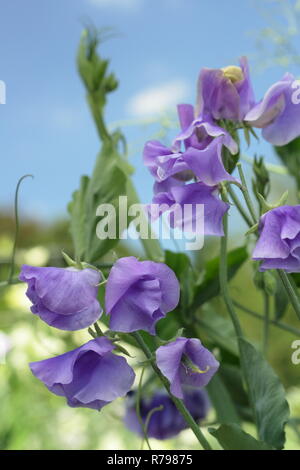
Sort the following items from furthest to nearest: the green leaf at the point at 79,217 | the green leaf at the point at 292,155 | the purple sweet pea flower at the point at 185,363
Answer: the green leaf at the point at 292,155, the green leaf at the point at 79,217, the purple sweet pea flower at the point at 185,363

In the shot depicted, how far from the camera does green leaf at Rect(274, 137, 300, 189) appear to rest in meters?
0.67

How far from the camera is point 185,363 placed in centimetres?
36

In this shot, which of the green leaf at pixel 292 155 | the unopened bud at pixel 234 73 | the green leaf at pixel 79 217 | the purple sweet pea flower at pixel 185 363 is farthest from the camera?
the green leaf at pixel 292 155

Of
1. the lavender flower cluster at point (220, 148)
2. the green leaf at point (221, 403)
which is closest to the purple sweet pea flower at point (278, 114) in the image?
the lavender flower cluster at point (220, 148)

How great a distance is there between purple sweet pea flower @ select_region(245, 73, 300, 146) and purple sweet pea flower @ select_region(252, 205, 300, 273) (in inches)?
3.8

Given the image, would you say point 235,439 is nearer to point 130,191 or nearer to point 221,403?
point 221,403

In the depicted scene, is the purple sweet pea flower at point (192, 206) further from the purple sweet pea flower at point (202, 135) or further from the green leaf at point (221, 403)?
the green leaf at point (221, 403)

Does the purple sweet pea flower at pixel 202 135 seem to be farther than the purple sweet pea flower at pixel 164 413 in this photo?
No

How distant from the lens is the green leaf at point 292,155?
668mm

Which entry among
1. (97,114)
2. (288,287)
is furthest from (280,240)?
(97,114)

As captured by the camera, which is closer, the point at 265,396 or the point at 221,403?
the point at 265,396

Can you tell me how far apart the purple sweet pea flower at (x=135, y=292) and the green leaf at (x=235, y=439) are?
8 centimetres

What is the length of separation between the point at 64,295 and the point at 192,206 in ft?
0.31

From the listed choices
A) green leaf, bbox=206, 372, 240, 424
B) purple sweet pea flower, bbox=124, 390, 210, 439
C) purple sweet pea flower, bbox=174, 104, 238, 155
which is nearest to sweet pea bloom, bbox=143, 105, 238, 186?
purple sweet pea flower, bbox=174, 104, 238, 155
